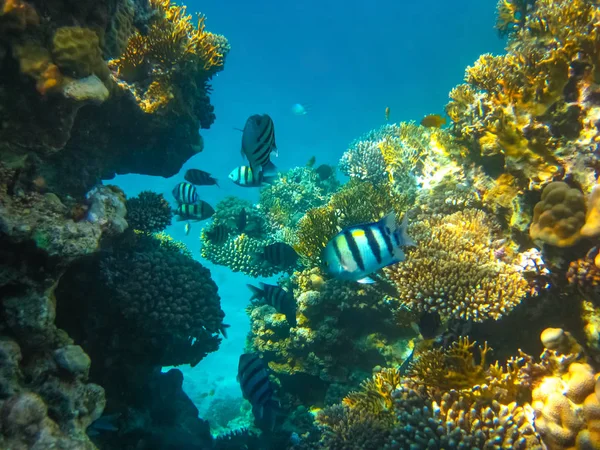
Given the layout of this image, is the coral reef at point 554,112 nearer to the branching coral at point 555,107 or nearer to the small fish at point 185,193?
the branching coral at point 555,107

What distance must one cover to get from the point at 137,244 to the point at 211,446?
415cm

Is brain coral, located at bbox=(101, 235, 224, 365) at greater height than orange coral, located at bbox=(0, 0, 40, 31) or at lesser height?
lesser

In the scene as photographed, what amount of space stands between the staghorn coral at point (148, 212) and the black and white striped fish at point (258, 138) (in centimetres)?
348

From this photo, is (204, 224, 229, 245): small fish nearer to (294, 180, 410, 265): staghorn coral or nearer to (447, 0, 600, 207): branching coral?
(294, 180, 410, 265): staghorn coral

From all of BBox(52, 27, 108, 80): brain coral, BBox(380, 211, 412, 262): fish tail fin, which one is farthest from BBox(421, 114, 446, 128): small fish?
BBox(52, 27, 108, 80): brain coral

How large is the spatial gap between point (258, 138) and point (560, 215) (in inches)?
123

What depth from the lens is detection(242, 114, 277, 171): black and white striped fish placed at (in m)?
3.25

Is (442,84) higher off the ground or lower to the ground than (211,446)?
Answer: higher

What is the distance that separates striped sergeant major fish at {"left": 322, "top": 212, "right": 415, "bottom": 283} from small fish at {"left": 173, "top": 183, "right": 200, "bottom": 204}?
4171 mm

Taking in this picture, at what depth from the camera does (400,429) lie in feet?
11.3

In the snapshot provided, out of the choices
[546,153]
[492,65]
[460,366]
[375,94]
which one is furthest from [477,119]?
[375,94]

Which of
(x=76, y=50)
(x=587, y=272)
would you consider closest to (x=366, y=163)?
(x=587, y=272)

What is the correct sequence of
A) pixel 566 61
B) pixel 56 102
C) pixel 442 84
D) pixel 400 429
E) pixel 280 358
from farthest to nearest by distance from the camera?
pixel 442 84 < pixel 280 358 < pixel 566 61 < pixel 56 102 < pixel 400 429

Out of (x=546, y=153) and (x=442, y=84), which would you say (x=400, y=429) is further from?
(x=442, y=84)
